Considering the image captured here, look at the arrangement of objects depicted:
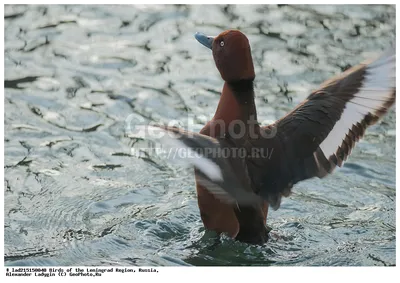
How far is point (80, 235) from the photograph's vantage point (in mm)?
6211

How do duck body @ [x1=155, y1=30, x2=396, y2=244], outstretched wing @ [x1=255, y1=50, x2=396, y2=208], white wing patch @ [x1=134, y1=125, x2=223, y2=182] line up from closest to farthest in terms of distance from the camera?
white wing patch @ [x1=134, y1=125, x2=223, y2=182] < duck body @ [x1=155, y1=30, x2=396, y2=244] < outstretched wing @ [x1=255, y1=50, x2=396, y2=208]

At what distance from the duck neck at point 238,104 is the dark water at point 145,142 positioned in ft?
3.01

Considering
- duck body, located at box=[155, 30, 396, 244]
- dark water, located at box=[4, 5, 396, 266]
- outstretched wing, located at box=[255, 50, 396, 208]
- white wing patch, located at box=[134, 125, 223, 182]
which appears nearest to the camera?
white wing patch, located at box=[134, 125, 223, 182]

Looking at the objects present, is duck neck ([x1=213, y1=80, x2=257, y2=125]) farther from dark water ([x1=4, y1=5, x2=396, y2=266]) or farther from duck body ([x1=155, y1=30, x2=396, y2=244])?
dark water ([x1=4, y1=5, x2=396, y2=266])

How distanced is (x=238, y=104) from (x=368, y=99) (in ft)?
3.27

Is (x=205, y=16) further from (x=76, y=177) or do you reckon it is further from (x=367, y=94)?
(x=367, y=94)

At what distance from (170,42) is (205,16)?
0.65 metres

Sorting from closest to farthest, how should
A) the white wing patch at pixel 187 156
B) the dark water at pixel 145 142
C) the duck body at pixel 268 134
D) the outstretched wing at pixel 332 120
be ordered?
the white wing patch at pixel 187 156 → the duck body at pixel 268 134 → the outstretched wing at pixel 332 120 → the dark water at pixel 145 142

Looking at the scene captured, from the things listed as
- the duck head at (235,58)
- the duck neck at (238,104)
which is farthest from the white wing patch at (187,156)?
the duck head at (235,58)

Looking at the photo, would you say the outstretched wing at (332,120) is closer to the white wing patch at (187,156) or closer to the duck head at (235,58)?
the duck head at (235,58)

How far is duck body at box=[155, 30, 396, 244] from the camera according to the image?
18.7ft

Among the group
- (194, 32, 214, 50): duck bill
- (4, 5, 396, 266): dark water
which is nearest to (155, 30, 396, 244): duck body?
(194, 32, 214, 50): duck bill

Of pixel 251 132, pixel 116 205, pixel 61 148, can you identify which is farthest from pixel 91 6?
pixel 251 132

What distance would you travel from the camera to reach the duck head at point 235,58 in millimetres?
5754
